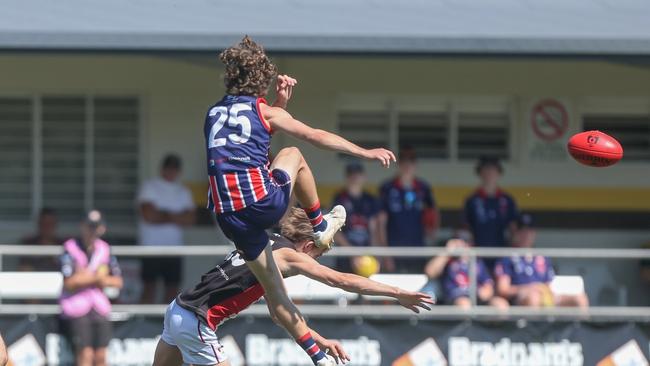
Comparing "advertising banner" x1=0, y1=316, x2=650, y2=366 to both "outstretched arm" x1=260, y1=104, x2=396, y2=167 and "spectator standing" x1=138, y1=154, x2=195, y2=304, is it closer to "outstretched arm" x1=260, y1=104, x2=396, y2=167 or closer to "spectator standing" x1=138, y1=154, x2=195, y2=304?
"spectator standing" x1=138, y1=154, x2=195, y2=304

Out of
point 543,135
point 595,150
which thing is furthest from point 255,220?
point 543,135

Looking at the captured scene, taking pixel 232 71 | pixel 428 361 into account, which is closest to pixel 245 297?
pixel 232 71

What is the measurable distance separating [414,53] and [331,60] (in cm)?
204

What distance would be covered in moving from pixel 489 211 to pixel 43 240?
470 cm

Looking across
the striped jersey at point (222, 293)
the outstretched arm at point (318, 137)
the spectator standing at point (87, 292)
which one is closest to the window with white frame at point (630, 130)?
the spectator standing at point (87, 292)

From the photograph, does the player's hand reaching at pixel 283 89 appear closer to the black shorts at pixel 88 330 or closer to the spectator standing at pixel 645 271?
the black shorts at pixel 88 330

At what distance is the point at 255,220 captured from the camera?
26.3 ft

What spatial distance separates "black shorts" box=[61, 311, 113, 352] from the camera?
42.0 feet

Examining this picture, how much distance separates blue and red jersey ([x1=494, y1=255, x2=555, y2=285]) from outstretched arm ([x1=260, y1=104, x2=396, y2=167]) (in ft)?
18.7

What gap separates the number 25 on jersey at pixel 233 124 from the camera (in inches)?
310

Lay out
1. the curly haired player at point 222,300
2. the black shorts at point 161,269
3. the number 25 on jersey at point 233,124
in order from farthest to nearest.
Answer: the black shorts at point 161,269, the curly haired player at point 222,300, the number 25 on jersey at point 233,124

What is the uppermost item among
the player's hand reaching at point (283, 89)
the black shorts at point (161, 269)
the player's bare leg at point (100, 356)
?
the player's hand reaching at point (283, 89)

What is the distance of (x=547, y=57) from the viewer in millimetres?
13773

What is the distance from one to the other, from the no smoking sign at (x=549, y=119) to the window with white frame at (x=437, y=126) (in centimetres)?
31
